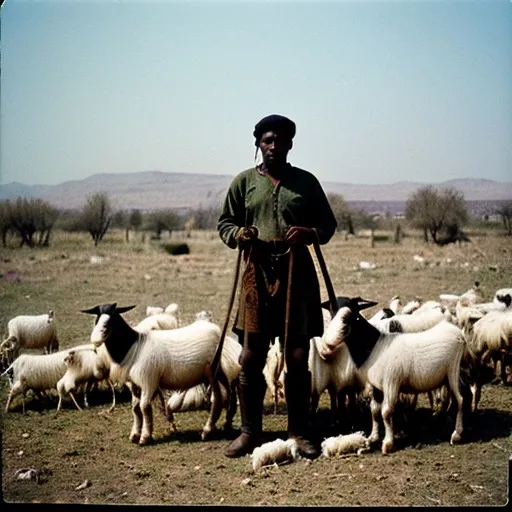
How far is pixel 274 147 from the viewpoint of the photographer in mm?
4621

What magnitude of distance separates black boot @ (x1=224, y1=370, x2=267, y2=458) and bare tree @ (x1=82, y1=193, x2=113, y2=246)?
4.76 m

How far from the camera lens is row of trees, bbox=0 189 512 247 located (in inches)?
297

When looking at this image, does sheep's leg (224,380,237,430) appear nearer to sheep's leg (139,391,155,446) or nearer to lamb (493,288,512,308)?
sheep's leg (139,391,155,446)

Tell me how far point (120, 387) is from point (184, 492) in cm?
212

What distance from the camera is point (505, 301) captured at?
Answer: 5855mm

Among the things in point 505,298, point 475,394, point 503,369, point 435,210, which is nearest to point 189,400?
point 475,394

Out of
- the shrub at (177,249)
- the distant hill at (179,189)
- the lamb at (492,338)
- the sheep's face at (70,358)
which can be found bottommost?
the sheep's face at (70,358)

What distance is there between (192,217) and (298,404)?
8.06 metres

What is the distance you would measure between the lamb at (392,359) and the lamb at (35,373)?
2513 mm

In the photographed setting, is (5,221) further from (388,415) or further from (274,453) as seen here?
(388,415)

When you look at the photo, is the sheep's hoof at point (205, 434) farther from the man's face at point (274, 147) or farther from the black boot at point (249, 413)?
the man's face at point (274, 147)

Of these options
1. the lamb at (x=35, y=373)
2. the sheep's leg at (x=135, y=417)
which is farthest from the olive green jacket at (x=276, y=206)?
the lamb at (x=35, y=373)

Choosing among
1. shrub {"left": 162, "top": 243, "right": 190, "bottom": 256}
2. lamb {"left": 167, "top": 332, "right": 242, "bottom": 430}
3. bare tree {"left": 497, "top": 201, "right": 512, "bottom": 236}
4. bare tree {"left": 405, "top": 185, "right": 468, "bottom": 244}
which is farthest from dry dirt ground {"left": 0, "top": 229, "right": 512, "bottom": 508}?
shrub {"left": 162, "top": 243, "right": 190, "bottom": 256}

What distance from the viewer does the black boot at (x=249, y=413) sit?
4.75 m
